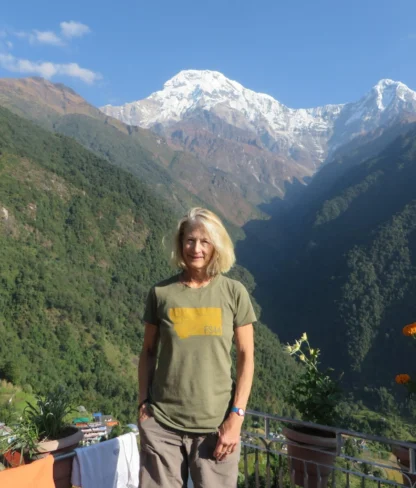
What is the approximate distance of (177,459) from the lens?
267 centimetres

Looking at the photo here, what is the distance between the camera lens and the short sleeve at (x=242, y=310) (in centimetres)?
272

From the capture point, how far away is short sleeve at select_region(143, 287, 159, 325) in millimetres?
2797

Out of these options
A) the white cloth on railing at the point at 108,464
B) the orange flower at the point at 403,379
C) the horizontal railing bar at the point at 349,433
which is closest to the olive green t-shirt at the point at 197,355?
the horizontal railing bar at the point at 349,433

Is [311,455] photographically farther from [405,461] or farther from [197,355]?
[197,355]

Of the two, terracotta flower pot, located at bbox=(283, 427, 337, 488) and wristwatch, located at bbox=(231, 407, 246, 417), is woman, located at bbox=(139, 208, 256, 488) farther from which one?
terracotta flower pot, located at bbox=(283, 427, 337, 488)

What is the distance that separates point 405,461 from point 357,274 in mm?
110870

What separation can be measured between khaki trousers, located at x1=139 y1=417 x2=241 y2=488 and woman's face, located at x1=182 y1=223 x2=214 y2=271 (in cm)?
100

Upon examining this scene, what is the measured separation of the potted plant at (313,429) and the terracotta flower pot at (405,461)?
502 mm

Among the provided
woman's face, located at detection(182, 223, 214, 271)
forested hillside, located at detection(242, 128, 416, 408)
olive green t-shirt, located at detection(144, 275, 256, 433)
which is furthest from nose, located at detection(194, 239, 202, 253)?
forested hillside, located at detection(242, 128, 416, 408)

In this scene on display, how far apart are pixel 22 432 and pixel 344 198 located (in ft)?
555

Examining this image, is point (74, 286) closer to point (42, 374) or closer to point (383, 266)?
point (42, 374)

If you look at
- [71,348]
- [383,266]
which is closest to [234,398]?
[71,348]

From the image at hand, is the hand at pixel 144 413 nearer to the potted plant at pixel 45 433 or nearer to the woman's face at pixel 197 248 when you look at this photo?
the woman's face at pixel 197 248

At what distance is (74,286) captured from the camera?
87.5 meters
